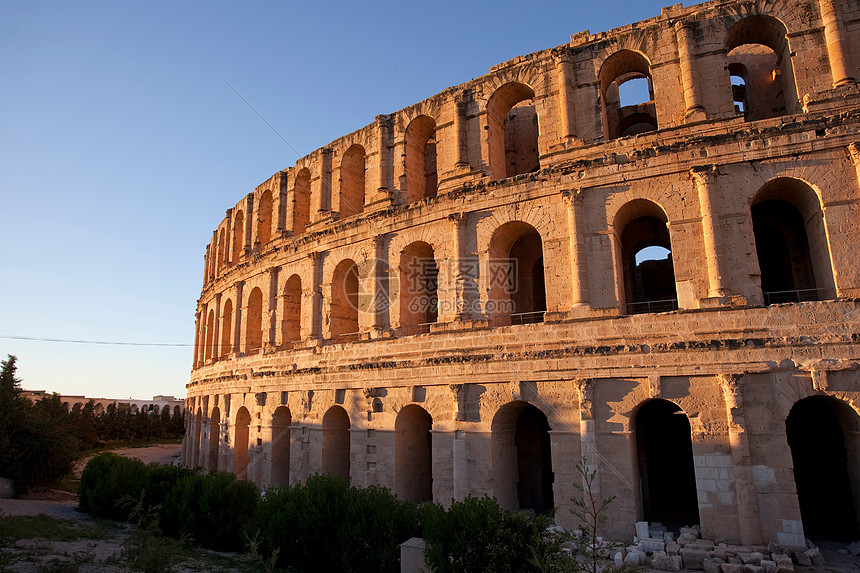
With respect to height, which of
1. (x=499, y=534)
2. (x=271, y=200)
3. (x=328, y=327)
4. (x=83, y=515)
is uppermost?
(x=271, y=200)

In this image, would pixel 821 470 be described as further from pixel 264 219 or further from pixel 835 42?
pixel 264 219

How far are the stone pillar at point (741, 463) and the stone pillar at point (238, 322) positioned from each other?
17.6 meters

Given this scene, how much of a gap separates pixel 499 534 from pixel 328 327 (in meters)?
11.2

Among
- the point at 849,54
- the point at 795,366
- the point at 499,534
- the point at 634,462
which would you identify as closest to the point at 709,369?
the point at 795,366

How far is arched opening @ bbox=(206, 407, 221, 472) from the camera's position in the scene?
22.9 meters

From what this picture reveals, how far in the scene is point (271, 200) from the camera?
76.9 ft

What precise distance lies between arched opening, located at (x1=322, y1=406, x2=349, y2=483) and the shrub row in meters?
4.02

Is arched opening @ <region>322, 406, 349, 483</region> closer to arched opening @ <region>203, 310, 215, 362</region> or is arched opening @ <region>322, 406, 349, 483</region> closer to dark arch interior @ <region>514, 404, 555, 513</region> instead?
dark arch interior @ <region>514, 404, 555, 513</region>

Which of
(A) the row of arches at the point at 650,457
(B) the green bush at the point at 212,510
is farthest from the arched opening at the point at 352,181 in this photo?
(B) the green bush at the point at 212,510

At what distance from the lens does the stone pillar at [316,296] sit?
58.7 feet

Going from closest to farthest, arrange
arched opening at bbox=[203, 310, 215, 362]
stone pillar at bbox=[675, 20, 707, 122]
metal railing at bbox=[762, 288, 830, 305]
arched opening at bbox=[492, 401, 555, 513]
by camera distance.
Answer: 1. metal railing at bbox=[762, 288, 830, 305]
2. stone pillar at bbox=[675, 20, 707, 122]
3. arched opening at bbox=[492, 401, 555, 513]
4. arched opening at bbox=[203, 310, 215, 362]

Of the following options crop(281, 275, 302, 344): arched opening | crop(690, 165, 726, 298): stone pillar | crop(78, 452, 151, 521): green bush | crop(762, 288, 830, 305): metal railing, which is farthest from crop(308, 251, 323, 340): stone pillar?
crop(762, 288, 830, 305): metal railing

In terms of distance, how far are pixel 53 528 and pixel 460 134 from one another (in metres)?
14.2

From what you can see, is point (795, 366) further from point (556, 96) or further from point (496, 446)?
point (556, 96)
